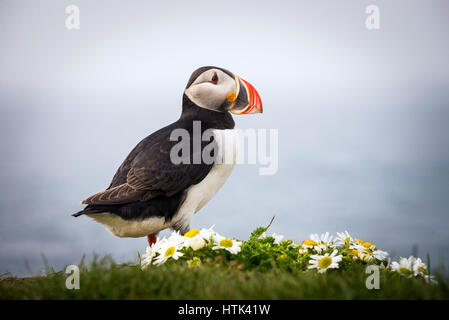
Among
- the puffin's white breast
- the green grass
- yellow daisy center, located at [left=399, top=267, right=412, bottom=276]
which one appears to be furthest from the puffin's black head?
yellow daisy center, located at [left=399, top=267, right=412, bottom=276]

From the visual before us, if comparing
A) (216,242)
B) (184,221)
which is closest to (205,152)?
(184,221)

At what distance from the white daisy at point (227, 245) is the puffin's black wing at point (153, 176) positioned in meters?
0.81

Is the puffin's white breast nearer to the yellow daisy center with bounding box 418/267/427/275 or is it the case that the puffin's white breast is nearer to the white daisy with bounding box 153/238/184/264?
the white daisy with bounding box 153/238/184/264

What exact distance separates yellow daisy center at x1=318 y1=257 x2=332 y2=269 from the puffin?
4.80 ft

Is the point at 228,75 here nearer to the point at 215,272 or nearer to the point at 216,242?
the point at 216,242

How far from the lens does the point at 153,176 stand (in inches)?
164

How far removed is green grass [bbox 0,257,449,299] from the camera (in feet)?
8.65

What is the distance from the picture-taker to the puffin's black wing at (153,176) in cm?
405

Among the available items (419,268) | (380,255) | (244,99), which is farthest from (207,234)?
(419,268)

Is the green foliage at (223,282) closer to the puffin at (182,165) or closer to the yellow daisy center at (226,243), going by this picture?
the yellow daisy center at (226,243)

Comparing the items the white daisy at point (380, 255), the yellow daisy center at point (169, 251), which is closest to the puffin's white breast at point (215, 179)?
the yellow daisy center at point (169, 251)

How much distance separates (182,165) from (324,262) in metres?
1.64

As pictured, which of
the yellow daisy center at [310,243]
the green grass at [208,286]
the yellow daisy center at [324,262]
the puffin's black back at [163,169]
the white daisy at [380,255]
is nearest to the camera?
the green grass at [208,286]
